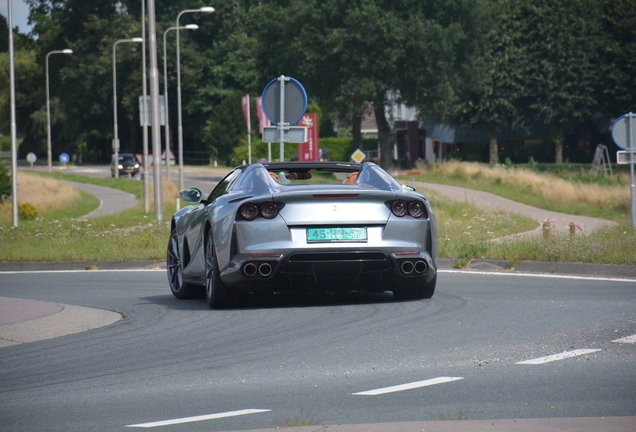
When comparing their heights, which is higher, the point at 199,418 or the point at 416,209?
the point at 416,209

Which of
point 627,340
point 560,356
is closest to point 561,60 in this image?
point 627,340

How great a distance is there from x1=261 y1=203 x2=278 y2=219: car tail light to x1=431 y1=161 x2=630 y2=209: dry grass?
2696 cm

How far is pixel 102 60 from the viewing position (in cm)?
8575

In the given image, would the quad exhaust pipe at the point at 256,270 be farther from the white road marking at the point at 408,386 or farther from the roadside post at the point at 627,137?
the roadside post at the point at 627,137

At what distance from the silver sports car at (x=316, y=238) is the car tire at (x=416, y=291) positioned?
15 cm

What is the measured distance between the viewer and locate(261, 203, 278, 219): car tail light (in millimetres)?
9688

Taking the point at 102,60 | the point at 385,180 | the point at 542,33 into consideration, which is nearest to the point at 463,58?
the point at 542,33

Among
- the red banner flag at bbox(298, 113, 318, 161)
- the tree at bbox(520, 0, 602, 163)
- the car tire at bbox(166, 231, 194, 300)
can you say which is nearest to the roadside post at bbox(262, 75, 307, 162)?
the car tire at bbox(166, 231, 194, 300)

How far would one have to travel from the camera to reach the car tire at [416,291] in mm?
10566

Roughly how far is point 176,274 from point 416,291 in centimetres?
292

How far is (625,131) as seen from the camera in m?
19.0

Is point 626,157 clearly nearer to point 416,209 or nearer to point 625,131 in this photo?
point 625,131

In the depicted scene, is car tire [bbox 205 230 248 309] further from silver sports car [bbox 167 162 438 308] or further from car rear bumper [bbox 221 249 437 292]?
car rear bumper [bbox 221 249 437 292]

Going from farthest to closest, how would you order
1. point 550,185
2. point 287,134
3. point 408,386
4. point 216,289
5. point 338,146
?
1. point 338,146
2. point 550,185
3. point 287,134
4. point 216,289
5. point 408,386
